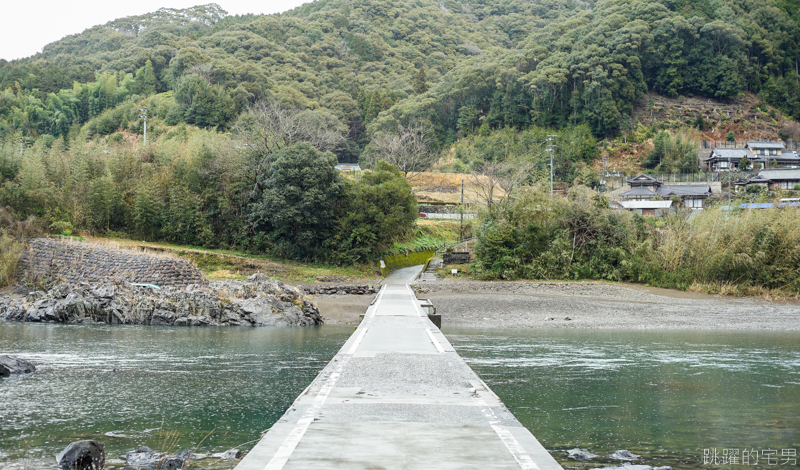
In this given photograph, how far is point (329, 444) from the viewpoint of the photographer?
17.5 feet

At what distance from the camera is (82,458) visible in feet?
23.5

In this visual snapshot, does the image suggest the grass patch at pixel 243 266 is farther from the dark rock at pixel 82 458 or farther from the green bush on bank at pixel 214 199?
the dark rock at pixel 82 458

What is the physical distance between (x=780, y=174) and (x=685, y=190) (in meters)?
11.3

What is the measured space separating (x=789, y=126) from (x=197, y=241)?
8023 centimetres

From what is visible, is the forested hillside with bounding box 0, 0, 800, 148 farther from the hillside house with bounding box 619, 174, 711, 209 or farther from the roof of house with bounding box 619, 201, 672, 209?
the roof of house with bounding box 619, 201, 672, 209

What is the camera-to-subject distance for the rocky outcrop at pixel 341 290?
2953cm

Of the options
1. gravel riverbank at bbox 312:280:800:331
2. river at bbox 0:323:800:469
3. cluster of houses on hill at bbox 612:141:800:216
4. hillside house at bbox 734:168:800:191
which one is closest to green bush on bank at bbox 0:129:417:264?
gravel riverbank at bbox 312:280:800:331

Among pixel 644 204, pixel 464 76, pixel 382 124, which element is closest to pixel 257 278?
pixel 644 204

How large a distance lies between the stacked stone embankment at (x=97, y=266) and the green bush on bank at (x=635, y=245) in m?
15.7

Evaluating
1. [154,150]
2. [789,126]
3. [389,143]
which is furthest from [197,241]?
[789,126]

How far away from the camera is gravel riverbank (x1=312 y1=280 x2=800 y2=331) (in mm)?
23844

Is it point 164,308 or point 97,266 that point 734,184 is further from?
point 97,266

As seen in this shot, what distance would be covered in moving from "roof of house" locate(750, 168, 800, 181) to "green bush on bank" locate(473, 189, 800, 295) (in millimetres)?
36118

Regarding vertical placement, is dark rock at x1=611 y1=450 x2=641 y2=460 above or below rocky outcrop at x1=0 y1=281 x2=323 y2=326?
above
